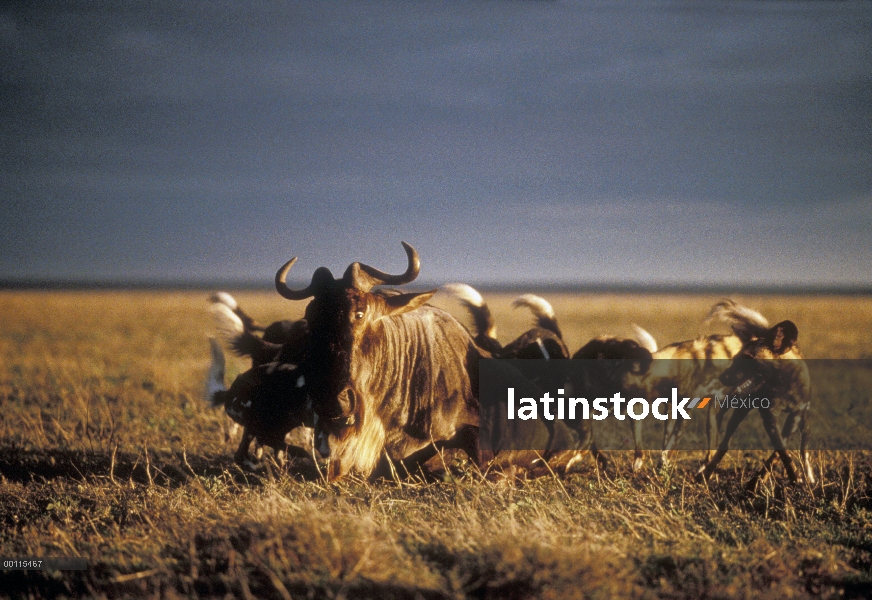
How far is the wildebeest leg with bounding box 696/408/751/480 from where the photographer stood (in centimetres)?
→ 714

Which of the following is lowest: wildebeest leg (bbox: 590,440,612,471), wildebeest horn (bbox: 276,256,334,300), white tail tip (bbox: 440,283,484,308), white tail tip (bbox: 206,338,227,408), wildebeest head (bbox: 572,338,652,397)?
wildebeest leg (bbox: 590,440,612,471)

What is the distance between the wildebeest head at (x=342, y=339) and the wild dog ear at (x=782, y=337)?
3820mm

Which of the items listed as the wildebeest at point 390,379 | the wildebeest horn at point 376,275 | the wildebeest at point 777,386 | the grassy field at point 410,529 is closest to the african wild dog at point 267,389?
the grassy field at point 410,529

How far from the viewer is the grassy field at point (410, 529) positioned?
4.40 m

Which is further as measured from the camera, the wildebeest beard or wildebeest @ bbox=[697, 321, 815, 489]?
wildebeest @ bbox=[697, 321, 815, 489]

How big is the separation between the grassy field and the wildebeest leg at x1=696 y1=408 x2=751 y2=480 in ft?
0.66

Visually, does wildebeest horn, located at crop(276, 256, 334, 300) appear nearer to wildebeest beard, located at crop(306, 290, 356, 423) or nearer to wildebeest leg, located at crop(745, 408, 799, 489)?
wildebeest beard, located at crop(306, 290, 356, 423)

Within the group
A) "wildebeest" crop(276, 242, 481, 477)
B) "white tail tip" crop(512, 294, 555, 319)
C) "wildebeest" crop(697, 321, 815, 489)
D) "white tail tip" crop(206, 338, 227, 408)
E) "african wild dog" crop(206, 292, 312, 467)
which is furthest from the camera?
"white tail tip" crop(512, 294, 555, 319)

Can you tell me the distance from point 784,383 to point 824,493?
1194 mm

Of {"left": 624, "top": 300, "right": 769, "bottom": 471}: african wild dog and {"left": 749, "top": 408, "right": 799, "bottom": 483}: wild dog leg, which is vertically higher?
{"left": 624, "top": 300, "right": 769, "bottom": 471}: african wild dog

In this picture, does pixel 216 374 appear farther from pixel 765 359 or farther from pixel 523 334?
pixel 765 359

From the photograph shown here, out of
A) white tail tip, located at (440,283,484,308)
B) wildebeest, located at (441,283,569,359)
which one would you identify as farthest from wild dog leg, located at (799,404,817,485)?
white tail tip, located at (440,283,484,308)

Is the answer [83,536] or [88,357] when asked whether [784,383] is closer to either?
[83,536]

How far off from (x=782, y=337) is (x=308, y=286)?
509 cm
